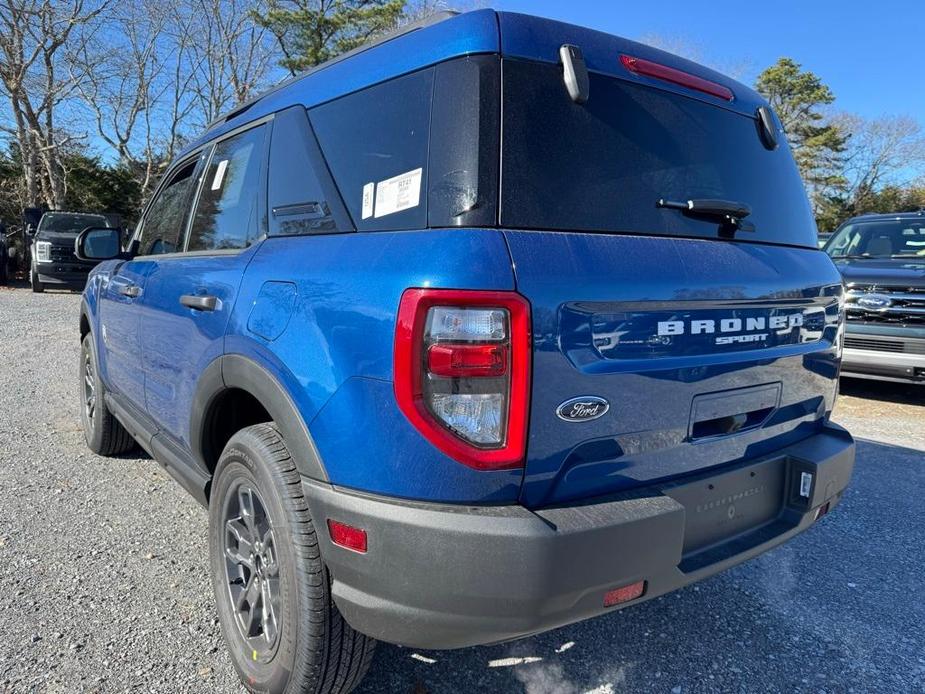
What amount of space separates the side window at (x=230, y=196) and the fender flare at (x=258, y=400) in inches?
19.5

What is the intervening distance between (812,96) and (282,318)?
3870 cm

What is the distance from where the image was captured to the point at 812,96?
33.1 metres

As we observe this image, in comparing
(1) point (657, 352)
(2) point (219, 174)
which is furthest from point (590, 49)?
(2) point (219, 174)

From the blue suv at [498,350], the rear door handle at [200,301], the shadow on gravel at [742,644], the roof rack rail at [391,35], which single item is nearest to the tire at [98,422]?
the rear door handle at [200,301]

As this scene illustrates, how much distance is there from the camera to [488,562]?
1.44 m

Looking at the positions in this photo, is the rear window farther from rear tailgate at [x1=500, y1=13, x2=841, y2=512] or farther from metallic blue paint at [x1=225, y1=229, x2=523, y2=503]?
metallic blue paint at [x1=225, y1=229, x2=523, y2=503]

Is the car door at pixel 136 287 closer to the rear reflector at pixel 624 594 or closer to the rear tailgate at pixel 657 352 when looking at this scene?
the rear tailgate at pixel 657 352

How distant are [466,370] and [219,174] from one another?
6.00 ft

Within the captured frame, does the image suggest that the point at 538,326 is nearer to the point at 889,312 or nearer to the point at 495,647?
the point at 495,647

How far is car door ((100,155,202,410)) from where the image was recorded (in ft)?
9.93

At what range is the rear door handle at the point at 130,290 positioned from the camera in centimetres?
303

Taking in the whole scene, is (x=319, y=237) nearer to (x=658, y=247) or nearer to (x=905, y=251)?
(x=658, y=247)

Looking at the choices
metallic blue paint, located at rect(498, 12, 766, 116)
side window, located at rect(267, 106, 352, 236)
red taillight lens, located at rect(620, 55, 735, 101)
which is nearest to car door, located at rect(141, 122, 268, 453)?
side window, located at rect(267, 106, 352, 236)

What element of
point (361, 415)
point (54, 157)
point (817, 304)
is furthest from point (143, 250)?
point (54, 157)
